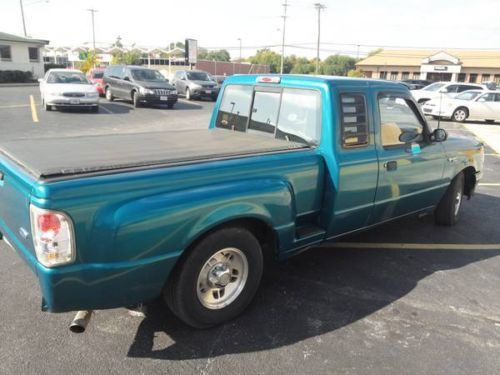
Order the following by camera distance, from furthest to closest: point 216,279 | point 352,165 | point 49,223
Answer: point 352,165
point 216,279
point 49,223

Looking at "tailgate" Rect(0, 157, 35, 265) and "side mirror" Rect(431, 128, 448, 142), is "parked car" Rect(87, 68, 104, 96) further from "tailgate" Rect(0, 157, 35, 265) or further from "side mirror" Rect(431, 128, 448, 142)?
"tailgate" Rect(0, 157, 35, 265)

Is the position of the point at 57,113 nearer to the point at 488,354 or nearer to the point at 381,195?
the point at 381,195

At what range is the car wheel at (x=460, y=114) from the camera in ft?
63.8

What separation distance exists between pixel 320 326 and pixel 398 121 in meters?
2.26

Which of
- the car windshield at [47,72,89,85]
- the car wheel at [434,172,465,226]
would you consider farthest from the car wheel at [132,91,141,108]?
the car wheel at [434,172,465,226]

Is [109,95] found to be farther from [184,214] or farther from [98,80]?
[184,214]

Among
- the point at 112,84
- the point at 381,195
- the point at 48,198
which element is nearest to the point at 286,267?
the point at 381,195

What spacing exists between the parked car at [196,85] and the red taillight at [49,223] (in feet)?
71.8

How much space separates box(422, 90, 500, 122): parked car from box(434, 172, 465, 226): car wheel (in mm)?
15059

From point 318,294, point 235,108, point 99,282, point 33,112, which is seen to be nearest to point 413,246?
point 318,294

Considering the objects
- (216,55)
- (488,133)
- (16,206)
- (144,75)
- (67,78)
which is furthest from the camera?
(216,55)

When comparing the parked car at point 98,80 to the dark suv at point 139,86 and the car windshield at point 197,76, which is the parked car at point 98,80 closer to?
the dark suv at point 139,86

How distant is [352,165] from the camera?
146 inches

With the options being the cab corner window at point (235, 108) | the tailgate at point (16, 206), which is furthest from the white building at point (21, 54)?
the tailgate at point (16, 206)
